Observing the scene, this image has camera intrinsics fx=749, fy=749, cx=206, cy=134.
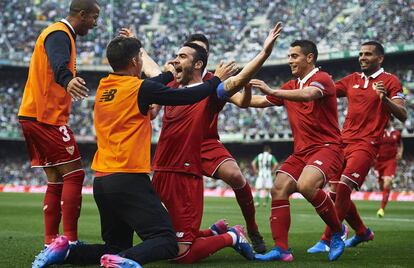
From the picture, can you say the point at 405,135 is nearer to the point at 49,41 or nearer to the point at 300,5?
the point at 300,5

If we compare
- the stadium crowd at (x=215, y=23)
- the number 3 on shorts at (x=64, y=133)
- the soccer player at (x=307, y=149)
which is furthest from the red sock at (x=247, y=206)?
the stadium crowd at (x=215, y=23)

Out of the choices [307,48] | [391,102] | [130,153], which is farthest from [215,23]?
[130,153]

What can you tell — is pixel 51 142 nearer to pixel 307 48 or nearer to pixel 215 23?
pixel 307 48

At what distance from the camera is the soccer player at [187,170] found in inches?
294

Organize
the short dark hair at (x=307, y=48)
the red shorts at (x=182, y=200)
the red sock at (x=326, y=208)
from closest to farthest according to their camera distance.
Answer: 1. the red shorts at (x=182, y=200)
2. the red sock at (x=326, y=208)
3. the short dark hair at (x=307, y=48)

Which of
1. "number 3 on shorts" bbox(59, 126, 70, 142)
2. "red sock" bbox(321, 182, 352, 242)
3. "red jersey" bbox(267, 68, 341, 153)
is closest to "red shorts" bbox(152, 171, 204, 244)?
"number 3 on shorts" bbox(59, 126, 70, 142)

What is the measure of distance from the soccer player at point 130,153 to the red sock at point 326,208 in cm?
218

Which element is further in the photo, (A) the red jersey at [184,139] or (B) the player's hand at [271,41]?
(A) the red jersey at [184,139]

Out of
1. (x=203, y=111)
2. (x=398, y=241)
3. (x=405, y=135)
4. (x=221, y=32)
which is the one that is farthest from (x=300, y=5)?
(x=203, y=111)

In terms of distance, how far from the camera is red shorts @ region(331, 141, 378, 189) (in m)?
9.85

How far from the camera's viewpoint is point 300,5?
4662cm

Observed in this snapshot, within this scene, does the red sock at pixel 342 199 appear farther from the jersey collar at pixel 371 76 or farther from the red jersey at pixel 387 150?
the red jersey at pixel 387 150

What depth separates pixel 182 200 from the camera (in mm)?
7520

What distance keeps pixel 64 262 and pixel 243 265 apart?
176 cm
